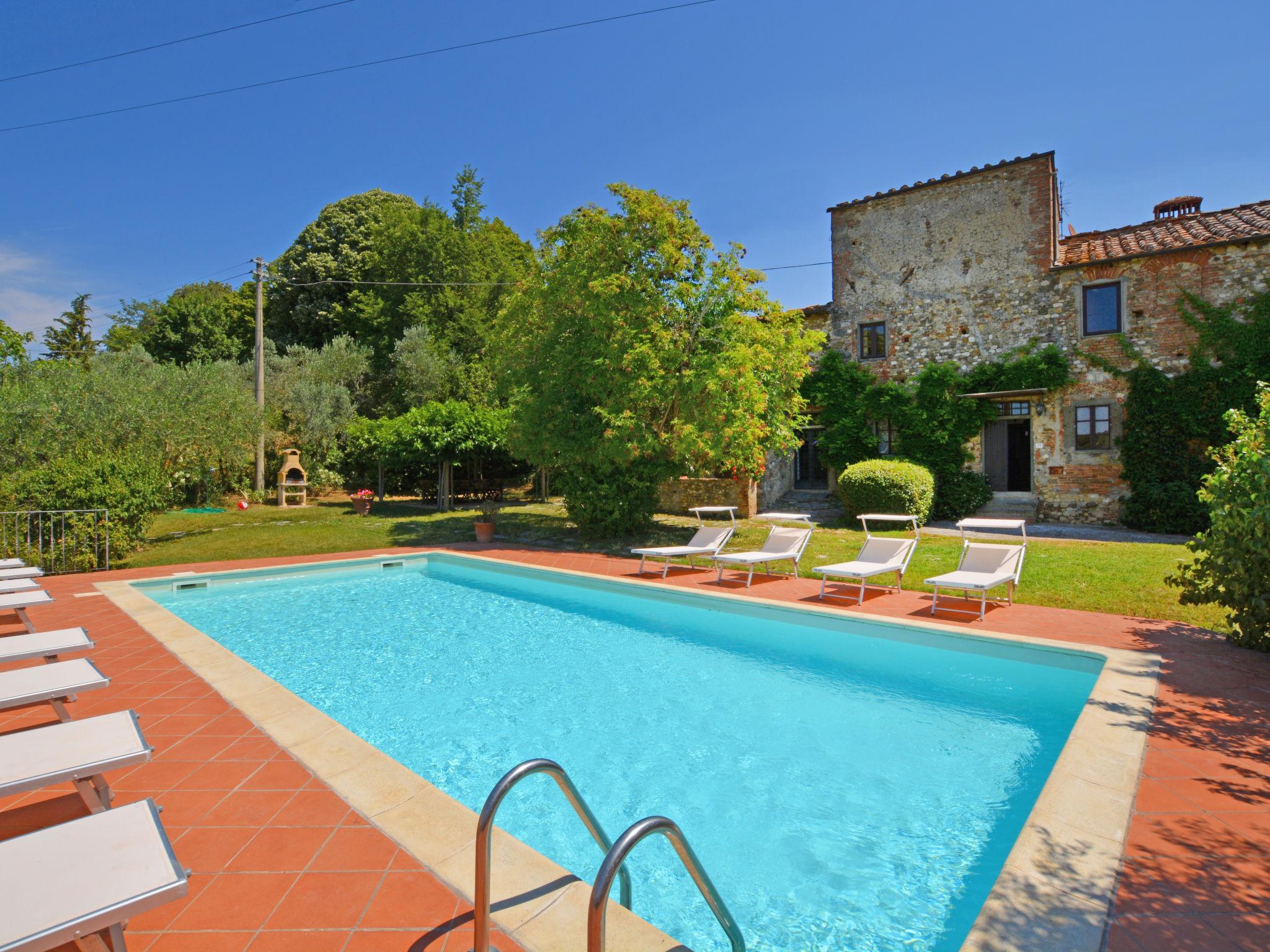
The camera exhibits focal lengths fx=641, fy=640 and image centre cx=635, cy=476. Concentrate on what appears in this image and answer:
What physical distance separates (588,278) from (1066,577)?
966 centimetres

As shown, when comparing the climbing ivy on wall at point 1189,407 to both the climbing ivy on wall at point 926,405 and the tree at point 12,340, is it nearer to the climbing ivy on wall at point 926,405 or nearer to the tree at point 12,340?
the climbing ivy on wall at point 926,405

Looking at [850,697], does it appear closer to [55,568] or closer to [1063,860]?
[1063,860]

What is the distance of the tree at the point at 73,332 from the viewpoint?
4056 centimetres

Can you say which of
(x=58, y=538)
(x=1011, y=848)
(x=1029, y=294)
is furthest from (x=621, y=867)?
(x=1029, y=294)

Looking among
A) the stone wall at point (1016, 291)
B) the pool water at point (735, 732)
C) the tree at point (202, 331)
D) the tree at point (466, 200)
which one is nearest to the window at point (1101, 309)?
the stone wall at point (1016, 291)

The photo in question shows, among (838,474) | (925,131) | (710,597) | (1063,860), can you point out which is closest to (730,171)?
(925,131)

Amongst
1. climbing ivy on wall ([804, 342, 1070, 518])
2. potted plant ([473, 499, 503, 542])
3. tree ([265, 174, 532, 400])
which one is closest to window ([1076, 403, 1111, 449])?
climbing ivy on wall ([804, 342, 1070, 518])

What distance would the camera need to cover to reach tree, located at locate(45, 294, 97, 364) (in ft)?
133

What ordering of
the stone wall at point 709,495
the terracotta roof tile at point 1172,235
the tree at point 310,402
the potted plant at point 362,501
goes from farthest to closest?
the tree at point 310,402
the potted plant at point 362,501
the stone wall at point 709,495
the terracotta roof tile at point 1172,235

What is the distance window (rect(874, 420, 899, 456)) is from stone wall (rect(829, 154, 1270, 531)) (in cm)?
143

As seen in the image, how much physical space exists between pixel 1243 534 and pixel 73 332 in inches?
2186

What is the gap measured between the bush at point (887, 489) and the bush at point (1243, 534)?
9.32 metres

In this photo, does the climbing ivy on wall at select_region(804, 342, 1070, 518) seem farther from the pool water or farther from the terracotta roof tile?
the pool water

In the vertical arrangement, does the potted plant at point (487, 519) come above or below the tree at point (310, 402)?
below
